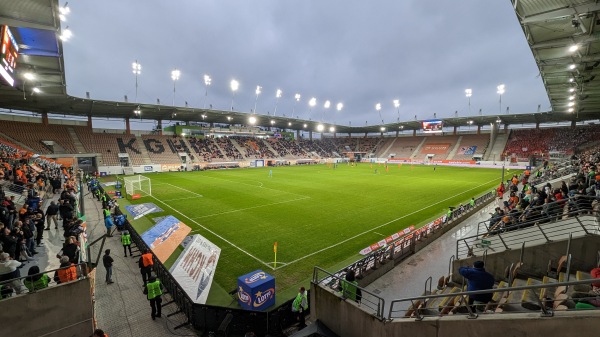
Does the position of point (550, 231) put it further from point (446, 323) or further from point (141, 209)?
point (141, 209)

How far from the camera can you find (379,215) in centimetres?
1941

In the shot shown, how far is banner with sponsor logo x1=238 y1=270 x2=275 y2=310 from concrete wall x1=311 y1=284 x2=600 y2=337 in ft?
4.53

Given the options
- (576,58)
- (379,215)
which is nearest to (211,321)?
(379,215)

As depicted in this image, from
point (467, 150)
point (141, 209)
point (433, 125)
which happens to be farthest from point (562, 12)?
point (467, 150)

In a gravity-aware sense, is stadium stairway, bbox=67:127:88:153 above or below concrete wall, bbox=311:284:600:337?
above

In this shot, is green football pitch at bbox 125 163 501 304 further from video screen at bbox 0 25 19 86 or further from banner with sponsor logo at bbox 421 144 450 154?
banner with sponsor logo at bbox 421 144 450 154

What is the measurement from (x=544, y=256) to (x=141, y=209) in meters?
23.5

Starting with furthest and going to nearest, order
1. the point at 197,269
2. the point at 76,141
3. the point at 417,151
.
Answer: the point at 417,151 → the point at 76,141 → the point at 197,269

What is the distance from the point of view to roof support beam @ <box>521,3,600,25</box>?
11062 millimetres

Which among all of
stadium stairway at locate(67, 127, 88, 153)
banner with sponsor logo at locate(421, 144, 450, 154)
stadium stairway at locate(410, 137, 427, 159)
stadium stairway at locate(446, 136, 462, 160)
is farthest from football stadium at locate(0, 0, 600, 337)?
stadium stairway at locate(410, 137, 427, 159)

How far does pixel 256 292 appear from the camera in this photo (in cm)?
797

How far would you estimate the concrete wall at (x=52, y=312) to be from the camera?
599 centimetres

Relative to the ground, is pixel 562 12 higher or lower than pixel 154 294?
higher

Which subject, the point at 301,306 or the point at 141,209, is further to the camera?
the point at 141,209
